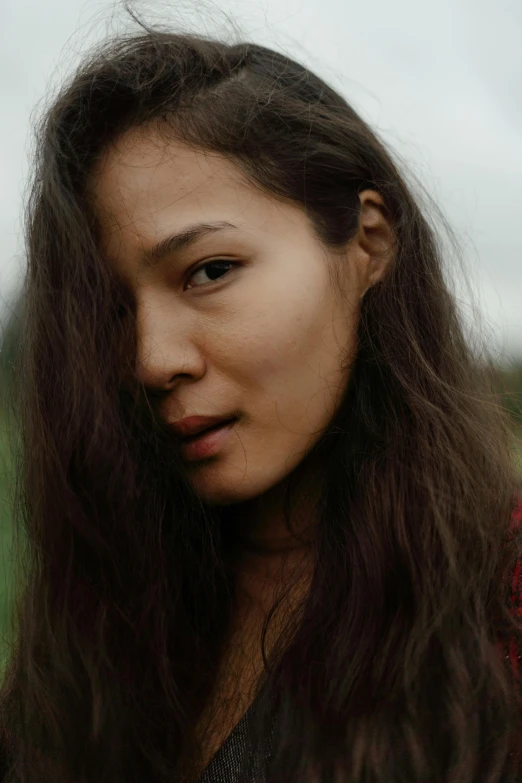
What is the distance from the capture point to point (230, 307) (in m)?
1.62

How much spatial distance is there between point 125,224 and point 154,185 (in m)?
0.10

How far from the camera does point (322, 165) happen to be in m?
1.78

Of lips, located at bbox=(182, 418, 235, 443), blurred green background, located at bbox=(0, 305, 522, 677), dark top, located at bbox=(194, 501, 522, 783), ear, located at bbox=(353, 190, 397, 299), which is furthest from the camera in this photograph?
blurred green background, located at bbox=(0, 305, 522, 677)

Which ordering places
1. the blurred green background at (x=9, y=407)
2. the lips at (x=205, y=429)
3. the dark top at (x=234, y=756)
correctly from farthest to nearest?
1. the blurred green background at (x=9, y=407)
2. the lips at (x=205, y=429)
3. the dark top at (x=234, y=756)

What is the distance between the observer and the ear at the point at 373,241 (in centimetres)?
180

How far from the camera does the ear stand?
5.91 ft

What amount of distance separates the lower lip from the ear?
1.41 feet

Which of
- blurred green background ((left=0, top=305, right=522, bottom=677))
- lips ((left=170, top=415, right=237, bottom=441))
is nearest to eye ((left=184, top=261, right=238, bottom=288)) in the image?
lips ((left=170, top=415, right=237, bottom=441))

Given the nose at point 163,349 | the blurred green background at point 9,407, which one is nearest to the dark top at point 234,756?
the blurred green background at point 9,407

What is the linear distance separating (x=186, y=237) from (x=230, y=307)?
16 centimetres

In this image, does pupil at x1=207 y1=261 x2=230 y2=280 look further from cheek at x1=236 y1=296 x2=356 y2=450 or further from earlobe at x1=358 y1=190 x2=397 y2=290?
earlobe at x1=358 y1=190 x2=397 y2=290

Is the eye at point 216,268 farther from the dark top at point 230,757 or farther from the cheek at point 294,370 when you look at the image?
the dark top at point 230,757

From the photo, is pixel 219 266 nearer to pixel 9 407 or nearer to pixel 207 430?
pixel 207 430

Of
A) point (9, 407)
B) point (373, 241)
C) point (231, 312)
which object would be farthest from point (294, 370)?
point (9, 407)
